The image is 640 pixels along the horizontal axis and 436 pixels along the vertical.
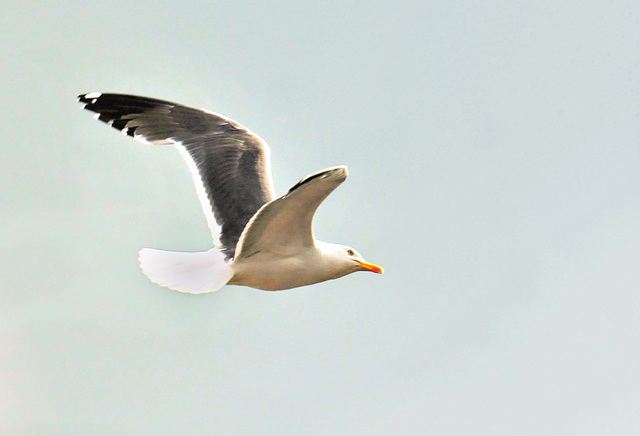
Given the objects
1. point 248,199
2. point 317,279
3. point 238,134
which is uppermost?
point 238,134

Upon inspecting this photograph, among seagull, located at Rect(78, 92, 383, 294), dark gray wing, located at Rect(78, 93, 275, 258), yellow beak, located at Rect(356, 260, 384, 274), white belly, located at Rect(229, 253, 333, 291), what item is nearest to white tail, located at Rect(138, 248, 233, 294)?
seagull, located at Rect(78, 92, 383, 294)

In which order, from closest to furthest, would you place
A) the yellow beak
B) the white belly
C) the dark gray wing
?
the white belly < the yellow beak < the dark gray wing

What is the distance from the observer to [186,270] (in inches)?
298

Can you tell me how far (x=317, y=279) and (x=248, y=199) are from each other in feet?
3.43

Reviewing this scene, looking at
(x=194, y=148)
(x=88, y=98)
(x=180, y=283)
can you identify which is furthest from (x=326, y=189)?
(x=88, y=98)

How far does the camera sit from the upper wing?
6.41 m

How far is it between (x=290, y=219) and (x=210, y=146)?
1.98 meters

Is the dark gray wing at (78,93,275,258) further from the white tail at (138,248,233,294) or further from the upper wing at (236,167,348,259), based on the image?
the upper wing at (236,167,348,259)

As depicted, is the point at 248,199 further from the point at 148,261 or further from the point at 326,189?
the point at 326,189

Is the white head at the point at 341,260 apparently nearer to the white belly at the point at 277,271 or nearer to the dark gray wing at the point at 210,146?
the white belly at the point at 277,271

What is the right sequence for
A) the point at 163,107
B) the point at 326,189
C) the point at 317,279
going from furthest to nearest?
the point at 163,107
the point at 317,279
the point at 326,189

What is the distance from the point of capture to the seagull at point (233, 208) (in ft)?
24.1

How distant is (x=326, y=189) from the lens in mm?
6648

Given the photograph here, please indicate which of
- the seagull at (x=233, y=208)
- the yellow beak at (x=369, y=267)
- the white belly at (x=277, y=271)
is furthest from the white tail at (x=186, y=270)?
the yellow beak at (x=369, y=267)
